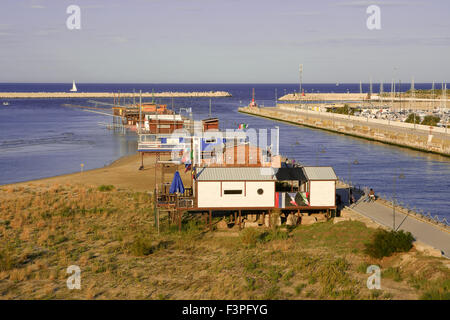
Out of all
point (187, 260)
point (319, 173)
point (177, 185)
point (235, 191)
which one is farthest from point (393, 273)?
point (177, 185)

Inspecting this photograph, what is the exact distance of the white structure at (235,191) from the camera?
29016 mm

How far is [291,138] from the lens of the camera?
8275cm

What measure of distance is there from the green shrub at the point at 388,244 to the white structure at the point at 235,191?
22.7 feet

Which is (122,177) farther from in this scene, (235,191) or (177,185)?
(235,191)

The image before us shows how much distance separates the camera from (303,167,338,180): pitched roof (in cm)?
2949

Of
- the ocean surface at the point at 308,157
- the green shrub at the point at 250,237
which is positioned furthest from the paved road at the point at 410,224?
the green shrub at the point at 250,237

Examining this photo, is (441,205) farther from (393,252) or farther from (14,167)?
(14,167)

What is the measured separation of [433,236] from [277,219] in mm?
8415

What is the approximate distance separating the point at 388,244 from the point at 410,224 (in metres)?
4.82

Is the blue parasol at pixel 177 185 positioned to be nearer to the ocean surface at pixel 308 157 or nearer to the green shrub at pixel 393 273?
the green shrub at pixel 393 273

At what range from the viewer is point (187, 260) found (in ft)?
81.6

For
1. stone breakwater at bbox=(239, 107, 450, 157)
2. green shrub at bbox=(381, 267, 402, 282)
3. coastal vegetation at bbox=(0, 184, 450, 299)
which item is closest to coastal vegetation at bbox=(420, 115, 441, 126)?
stone breakwater at bbox=(239, 107, 450, 157)

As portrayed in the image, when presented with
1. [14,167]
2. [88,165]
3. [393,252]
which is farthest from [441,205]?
[14,167]

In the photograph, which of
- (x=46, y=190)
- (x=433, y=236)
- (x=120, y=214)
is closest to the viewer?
(x=433, y=236)
